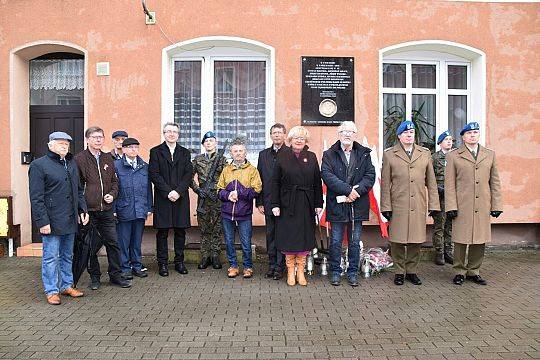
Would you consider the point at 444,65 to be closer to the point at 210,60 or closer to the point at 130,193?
the point at 210,60

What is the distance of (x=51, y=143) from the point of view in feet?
18.0

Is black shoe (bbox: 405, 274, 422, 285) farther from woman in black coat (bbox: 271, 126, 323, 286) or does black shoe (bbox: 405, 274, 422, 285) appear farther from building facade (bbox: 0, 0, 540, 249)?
building facade (bbox: 0, 0, 540, 249)

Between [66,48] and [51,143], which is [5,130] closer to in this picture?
[66,48]

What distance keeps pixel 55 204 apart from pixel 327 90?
14.8 ft

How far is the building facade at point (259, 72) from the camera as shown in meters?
8.02

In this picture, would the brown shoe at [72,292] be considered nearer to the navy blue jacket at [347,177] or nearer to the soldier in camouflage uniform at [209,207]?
the soldier in camouflage uniform at [209,207]

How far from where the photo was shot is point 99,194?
598 cm

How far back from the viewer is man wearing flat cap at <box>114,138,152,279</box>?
643 centimetres

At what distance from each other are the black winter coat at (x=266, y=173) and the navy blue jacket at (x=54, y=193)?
2308 millimetres

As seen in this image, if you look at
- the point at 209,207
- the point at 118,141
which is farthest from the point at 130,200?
the point at 209,207

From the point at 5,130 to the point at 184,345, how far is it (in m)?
5.60

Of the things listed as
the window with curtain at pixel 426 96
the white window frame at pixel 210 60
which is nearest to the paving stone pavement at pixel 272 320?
the white window frame at pixel 210 60

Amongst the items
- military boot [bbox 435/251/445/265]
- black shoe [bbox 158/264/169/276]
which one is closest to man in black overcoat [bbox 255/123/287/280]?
black shoe [bbox 158/264/169/276]

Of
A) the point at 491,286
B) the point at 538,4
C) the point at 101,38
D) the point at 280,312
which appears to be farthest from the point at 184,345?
the point at 538,4
